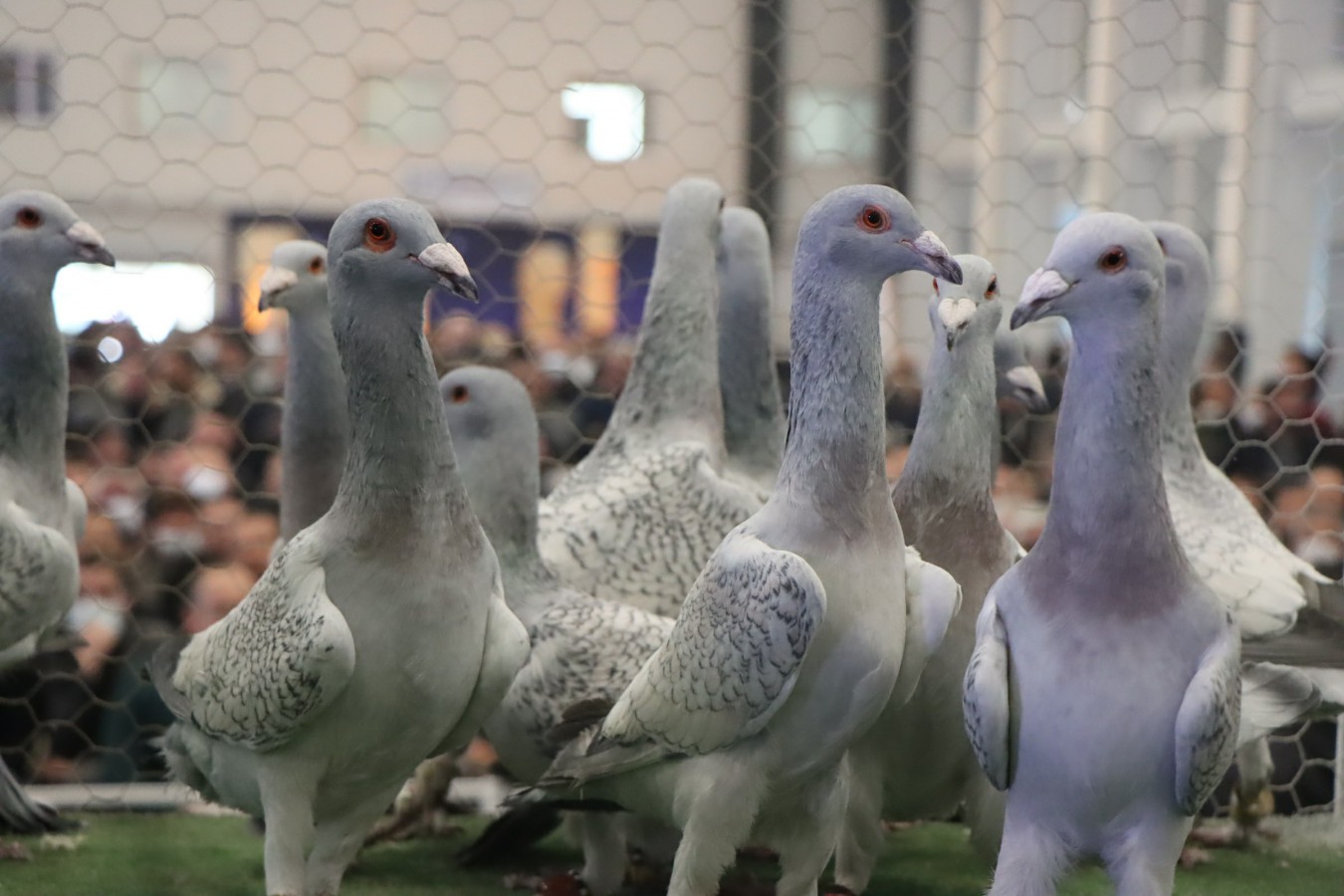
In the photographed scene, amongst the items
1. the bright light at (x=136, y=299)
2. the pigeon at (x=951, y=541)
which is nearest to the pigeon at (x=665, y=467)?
the pigeon at (x=951, y=541)

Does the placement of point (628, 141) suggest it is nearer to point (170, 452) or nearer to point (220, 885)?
point (170, 452)

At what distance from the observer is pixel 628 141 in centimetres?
486

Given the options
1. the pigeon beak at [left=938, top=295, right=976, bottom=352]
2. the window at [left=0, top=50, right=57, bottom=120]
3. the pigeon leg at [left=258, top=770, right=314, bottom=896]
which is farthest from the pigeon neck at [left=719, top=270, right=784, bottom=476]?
the window at [left=0, top=50, right=57, bottom=120]

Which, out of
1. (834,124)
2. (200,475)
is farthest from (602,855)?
(834,124)

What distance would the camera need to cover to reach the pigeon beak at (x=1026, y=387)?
2197mm

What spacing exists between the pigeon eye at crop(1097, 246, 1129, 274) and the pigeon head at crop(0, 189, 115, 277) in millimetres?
1391

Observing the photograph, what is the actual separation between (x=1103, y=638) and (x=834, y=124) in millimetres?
3853

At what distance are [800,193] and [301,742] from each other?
13.3 ft

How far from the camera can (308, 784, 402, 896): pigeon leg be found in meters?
1.86

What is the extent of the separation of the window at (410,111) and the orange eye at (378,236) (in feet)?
11.9

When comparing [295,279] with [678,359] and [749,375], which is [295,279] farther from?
[749,375]

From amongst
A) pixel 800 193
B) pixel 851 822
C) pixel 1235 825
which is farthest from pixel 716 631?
pixel 800 193

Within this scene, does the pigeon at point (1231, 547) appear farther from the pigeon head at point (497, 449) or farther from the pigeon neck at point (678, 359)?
the pigeon head at point (497, 449)

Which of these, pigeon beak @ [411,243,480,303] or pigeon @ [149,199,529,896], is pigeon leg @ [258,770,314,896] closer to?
pigeon @ [149,199,529,896]
